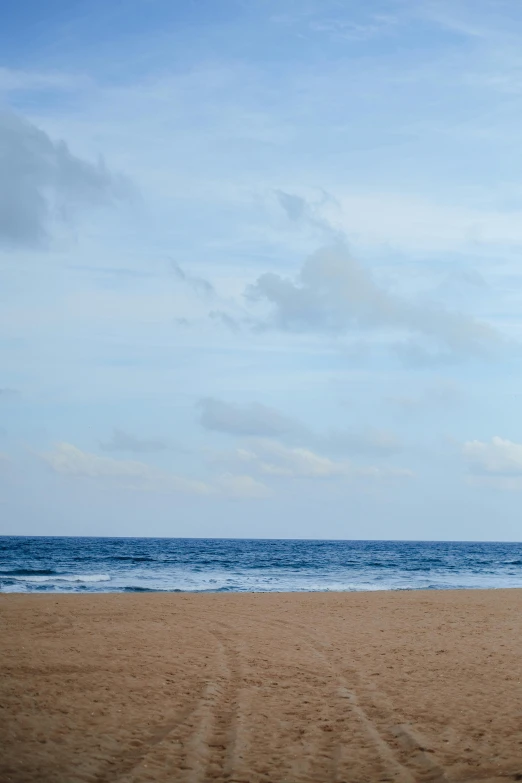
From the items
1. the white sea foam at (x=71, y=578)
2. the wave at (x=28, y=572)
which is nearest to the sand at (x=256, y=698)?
the white sea foam at (x=71, y=578)

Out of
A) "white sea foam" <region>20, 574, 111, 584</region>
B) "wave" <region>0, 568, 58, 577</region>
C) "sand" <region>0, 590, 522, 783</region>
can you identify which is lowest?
"wave" <region>0, 568, 58, 577</region>

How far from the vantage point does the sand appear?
7480 mm

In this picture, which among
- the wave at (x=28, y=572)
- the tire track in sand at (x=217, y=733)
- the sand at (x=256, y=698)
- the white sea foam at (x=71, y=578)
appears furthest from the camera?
the wave at (x=28, y=572)

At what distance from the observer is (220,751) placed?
791 centimetres

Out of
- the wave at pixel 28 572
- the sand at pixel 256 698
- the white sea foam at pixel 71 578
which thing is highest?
the sand at pixel 256 698

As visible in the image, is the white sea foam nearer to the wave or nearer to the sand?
the wave

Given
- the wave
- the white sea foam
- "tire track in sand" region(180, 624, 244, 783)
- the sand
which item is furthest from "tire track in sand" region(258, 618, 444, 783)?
the wave

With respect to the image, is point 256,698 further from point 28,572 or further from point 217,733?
point 28,572

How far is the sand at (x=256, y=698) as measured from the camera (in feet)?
24.5

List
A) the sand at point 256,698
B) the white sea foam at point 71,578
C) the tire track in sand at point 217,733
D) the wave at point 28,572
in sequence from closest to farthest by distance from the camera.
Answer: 1. the tire track in sand at point 217,733
2. the sand at point 256,698
3. the white sea foam at point 71,578
4. the wave at point 28,572

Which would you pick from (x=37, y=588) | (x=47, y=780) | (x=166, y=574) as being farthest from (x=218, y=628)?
(x=166, y=574)

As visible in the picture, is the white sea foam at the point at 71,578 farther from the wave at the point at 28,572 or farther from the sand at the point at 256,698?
the sand at the point at 256,698

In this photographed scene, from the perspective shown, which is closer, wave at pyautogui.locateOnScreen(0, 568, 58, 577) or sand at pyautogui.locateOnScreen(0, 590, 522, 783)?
sand at pyautogui.locateOnScreen(0, 590, 522, 783)

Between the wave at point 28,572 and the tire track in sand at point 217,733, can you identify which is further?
the wave at point 28,572
